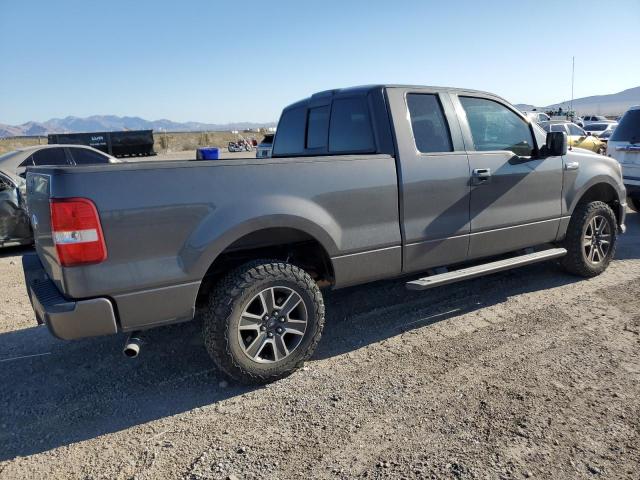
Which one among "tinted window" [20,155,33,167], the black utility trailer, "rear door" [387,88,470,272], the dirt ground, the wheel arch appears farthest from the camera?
the black utility trailer

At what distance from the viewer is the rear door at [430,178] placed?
3736 millimetres

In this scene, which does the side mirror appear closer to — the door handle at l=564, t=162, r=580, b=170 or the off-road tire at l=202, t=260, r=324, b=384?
the door handle at l=564, t=162, r=580, b=170

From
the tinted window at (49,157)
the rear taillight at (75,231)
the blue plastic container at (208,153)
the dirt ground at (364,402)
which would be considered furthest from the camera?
the tinted window at (49,157)

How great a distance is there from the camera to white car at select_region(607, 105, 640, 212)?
7770mm

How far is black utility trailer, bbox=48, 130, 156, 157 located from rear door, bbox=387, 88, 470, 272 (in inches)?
1294

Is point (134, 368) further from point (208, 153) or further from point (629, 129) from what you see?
point (629, 129)

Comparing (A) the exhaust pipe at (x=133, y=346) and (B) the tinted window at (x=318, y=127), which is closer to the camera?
(A) the exhaust pipe at (x=133, y=346)

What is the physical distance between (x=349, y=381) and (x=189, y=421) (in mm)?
1063

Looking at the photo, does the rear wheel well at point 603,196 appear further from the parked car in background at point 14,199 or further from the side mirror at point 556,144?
the parked car in background at point 14,199

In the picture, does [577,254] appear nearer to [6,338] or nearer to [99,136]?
[6,338]

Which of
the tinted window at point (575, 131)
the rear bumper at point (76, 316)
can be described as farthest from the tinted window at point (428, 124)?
the tinted window at point (575, 131)

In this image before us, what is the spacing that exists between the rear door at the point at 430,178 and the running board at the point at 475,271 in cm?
12

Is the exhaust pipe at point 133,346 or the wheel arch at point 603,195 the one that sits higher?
the wheel arch at point 603,195

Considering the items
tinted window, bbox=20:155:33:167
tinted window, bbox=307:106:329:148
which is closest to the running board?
tinted window, bbox=307:106:329:148
